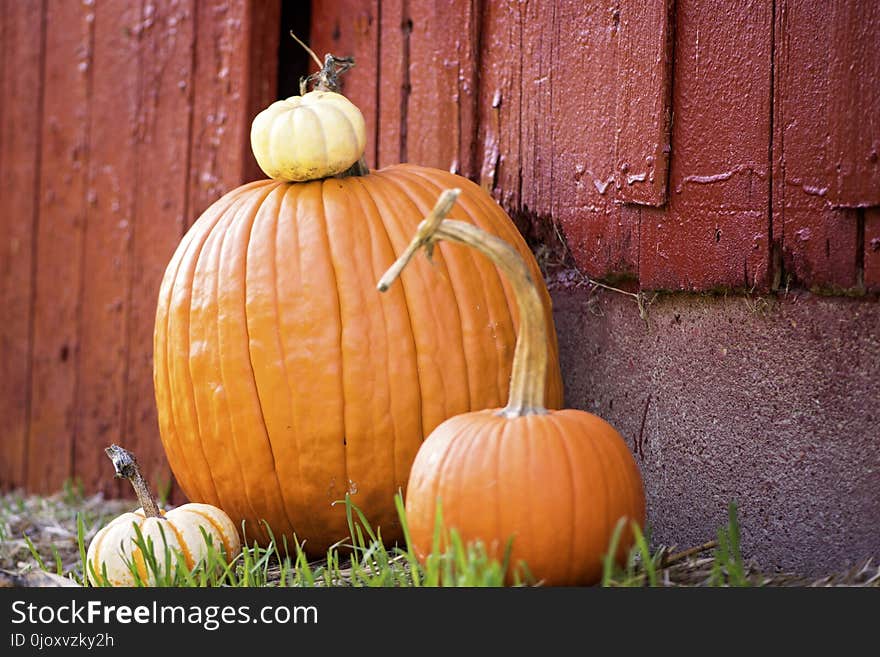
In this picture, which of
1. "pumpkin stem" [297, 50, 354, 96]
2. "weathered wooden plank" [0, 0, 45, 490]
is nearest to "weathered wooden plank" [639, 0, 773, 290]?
"pumpkin stem" [297, 50, 354, 96]

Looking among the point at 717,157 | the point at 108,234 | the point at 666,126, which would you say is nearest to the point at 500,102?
the point at 666,126

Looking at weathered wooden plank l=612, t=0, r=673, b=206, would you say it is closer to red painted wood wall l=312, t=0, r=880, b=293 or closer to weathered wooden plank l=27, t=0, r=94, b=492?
red painted wood wall l=312, t=0, r=880, b=293

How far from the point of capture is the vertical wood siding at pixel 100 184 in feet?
10.5

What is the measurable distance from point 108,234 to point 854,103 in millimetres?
2517

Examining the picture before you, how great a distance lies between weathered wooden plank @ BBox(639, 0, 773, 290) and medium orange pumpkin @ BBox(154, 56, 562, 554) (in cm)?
31

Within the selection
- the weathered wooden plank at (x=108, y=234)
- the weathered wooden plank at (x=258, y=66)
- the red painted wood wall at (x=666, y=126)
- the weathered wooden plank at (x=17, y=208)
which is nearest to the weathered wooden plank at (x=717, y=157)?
the red painted wood wall at (x=666, y=126)

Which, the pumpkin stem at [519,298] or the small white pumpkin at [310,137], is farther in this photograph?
the small white pumpkin at [310,137]

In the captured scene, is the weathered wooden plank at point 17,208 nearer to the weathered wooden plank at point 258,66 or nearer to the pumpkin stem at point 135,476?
the weathered wooden plank at point 258,66

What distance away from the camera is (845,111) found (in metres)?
1.77

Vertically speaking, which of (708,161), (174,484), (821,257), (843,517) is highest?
(708,161)

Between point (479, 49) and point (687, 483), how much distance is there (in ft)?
4.02

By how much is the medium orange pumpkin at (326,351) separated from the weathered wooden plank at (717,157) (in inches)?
12.4
